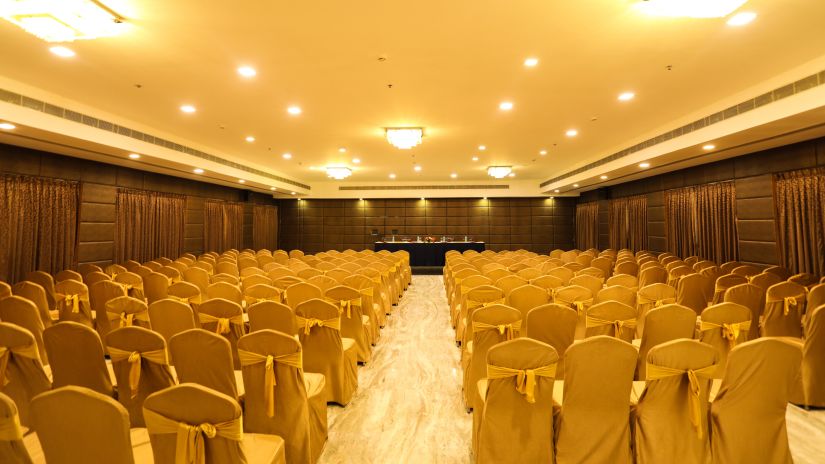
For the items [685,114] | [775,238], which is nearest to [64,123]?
[685,114]

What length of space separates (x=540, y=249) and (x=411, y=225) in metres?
6.49

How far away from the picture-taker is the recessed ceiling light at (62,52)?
4945 millimetres

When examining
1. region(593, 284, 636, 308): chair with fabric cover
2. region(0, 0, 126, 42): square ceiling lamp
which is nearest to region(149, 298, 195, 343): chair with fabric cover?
region(0, 0, 126, 42): square ceiling lamp

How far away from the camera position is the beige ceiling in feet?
14.0

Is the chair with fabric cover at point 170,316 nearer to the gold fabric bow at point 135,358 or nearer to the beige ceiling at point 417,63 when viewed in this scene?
the gold fabric bow at point 135,358

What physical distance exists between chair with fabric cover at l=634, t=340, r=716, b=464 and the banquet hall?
0.02 meters

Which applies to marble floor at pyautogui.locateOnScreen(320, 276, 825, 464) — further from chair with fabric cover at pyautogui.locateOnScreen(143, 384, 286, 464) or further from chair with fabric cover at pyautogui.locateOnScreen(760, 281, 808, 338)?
chair with fabric cover at pyautogui.locateOnScreen(143, 384, 286, 464)

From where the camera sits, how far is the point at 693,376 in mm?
2381

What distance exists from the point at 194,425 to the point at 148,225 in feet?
39.0

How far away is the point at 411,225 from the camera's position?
2005cm

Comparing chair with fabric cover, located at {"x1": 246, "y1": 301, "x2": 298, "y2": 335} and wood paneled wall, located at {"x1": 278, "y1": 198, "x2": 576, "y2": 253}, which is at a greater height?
wood paneled wall, located at {"x1": 278, "y1": 198, "x2": 576, "y2": 253}

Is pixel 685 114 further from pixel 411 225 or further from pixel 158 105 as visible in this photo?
pixel 411 225

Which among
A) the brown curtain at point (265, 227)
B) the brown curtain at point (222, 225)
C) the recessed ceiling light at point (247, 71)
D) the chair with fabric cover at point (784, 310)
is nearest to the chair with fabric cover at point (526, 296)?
the chair with fabric cover at point (784, 310)

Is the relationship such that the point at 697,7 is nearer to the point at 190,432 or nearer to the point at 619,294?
the point at 619,294
